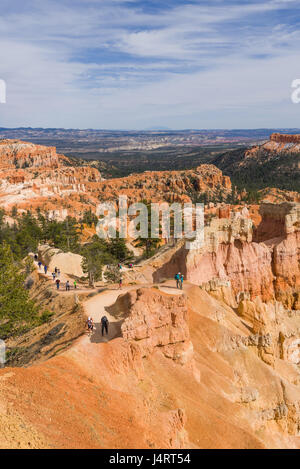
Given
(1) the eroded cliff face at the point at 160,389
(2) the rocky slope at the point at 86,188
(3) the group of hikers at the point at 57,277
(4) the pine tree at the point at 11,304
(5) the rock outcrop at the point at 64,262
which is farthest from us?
(2) the rocky slope at the point at 86,188

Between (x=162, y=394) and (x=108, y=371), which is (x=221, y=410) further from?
(x=108, y=371)

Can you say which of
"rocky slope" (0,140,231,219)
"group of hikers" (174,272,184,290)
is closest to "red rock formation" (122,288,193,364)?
"group of hikers" (174,272,184,290)

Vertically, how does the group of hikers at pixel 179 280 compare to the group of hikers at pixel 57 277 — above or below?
above

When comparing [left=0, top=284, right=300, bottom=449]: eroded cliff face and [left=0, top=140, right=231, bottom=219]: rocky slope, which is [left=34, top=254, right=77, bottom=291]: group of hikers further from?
[left=0, top=140, right=231, bottom=219]: rocky slope

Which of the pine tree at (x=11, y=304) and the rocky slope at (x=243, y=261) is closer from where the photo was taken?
the pine tree at (x=11, y=304)

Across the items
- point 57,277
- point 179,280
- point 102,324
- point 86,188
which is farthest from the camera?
point 86,188

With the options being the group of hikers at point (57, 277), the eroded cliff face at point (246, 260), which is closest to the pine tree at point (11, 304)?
the group of hikers at point (57, 277)

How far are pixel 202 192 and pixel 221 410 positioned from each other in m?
130

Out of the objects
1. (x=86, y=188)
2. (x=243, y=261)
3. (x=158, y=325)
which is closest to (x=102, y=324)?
(x=158, y=325)

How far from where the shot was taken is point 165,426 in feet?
47.1

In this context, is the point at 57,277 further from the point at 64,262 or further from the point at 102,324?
the point at 102,324

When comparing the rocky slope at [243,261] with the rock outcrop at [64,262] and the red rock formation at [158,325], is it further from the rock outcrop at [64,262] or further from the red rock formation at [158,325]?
the red rock formation at [158,325]

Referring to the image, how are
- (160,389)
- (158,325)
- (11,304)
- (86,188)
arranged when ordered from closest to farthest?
(160,389) < (158,325) < (11,304) < (86,188)
